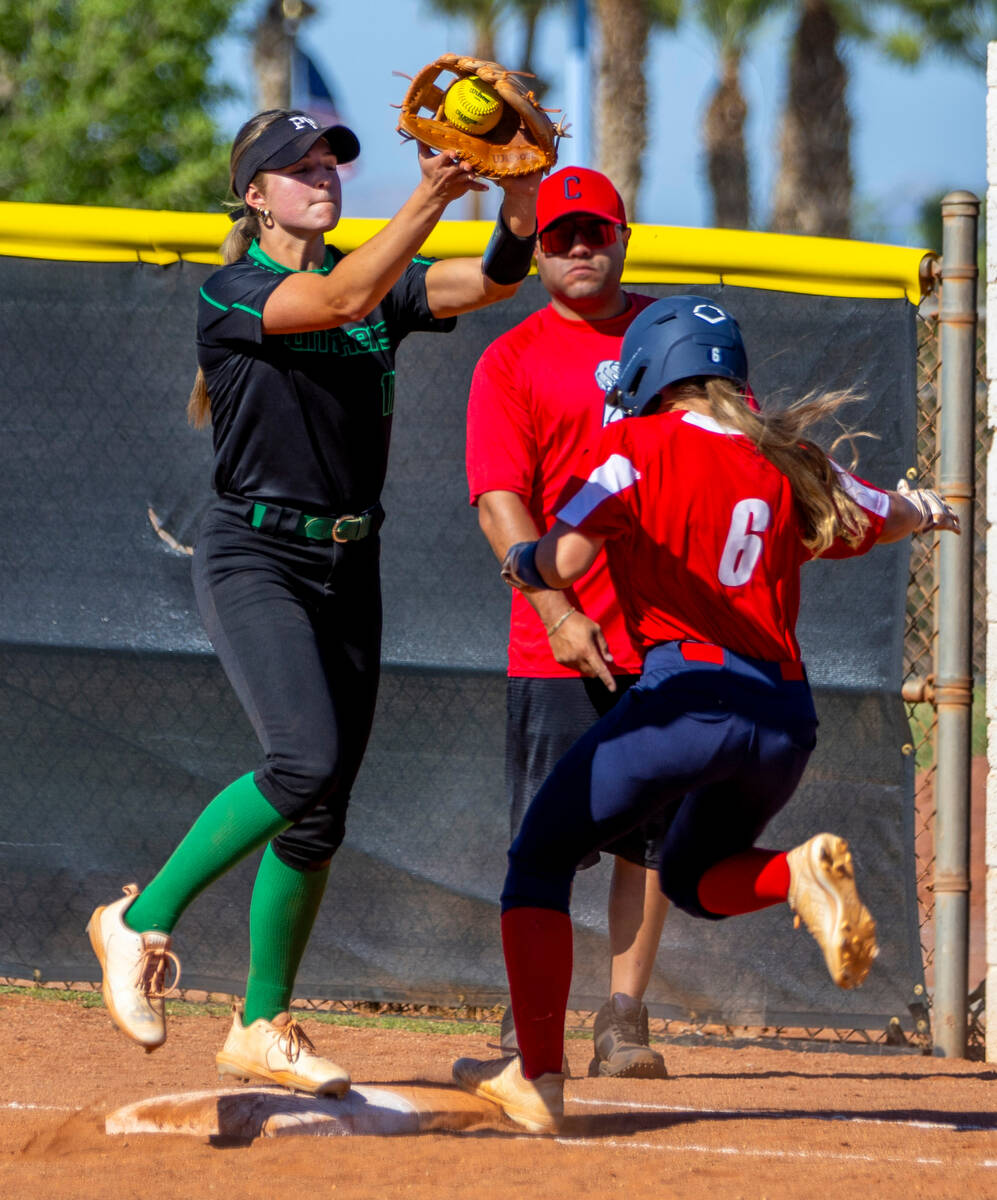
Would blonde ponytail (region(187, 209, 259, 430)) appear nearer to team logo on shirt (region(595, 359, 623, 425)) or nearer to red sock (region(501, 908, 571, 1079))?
team logo on shirt (region(595, 359, 623, 425))

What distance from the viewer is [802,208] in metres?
21.9

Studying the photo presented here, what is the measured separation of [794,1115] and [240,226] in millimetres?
2639

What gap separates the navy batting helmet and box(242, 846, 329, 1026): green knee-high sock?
1407 mm

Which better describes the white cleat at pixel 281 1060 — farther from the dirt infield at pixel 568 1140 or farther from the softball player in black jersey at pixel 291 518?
the dirt infield at pixel 568 1140

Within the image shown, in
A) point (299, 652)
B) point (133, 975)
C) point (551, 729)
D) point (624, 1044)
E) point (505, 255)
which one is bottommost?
point (624, 1044)

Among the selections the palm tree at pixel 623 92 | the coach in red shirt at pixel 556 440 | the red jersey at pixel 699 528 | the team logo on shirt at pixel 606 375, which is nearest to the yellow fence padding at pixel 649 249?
the coach in red shirt at pixel 556 440

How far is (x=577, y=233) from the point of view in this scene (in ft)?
14.8

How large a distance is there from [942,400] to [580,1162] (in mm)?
2761

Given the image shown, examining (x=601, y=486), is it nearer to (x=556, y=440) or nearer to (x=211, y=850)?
(x=556, y=440)

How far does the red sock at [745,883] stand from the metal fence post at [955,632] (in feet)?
5.58

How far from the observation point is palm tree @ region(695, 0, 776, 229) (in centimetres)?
2362

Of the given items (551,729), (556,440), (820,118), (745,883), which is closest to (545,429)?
(556,440)

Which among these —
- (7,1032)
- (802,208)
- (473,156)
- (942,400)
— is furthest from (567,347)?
(802,208)

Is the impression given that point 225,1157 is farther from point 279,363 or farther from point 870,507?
point 870,507
